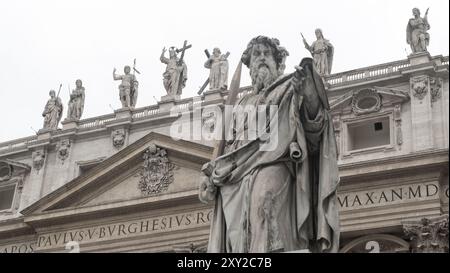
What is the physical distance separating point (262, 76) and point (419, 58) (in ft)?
70.9

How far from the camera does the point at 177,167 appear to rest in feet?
105

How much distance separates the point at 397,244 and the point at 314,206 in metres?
20.9

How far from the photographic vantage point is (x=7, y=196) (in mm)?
35031

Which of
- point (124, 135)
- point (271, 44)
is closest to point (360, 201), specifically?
point (124, 135)

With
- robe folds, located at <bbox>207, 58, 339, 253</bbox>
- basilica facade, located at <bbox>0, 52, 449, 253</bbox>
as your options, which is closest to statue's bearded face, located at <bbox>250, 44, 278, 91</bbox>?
robe folds, located at <bbox>207, 58, 339, 253</bbox>

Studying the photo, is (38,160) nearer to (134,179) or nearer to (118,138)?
(118,138)

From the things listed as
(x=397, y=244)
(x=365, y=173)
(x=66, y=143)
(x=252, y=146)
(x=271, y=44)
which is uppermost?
(x=66, y=143)

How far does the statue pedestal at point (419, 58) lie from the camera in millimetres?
28906

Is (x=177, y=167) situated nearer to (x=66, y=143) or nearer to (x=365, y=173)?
(x=66, y=143)

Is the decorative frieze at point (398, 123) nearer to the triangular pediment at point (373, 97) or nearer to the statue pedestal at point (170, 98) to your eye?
the triangular pediment at point (373, 97)

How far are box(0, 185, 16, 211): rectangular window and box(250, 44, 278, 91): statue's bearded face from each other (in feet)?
89.6

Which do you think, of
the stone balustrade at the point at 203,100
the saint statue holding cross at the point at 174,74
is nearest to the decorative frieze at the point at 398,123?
the stone balustrade at the point at 203,100
